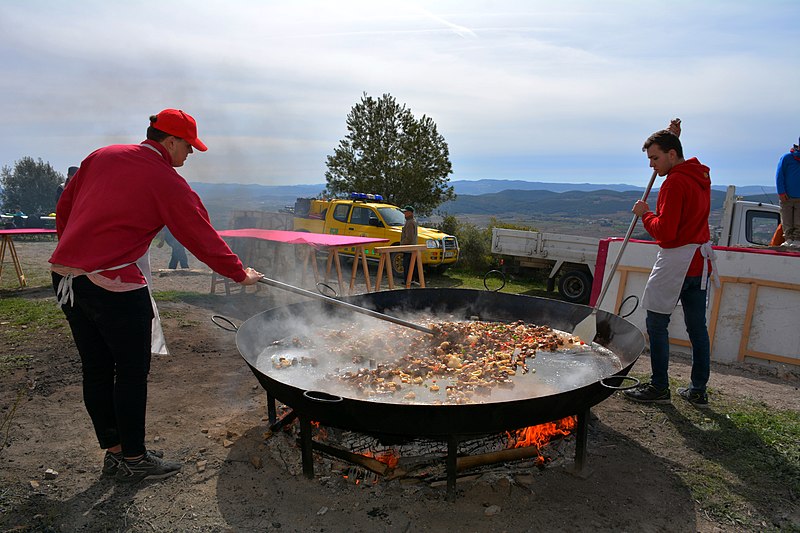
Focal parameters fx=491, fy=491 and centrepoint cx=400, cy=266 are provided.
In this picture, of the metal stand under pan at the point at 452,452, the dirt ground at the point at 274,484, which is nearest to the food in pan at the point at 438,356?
the metal stand under pan at the point at 452,452

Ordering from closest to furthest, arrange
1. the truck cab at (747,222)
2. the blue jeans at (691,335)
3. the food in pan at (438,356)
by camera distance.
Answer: the food in pan at (438,356), the blue jeans at (691,335), the truck cab at (747,222)

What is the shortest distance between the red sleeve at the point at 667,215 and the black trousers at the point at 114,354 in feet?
11.4

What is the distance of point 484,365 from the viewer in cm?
346

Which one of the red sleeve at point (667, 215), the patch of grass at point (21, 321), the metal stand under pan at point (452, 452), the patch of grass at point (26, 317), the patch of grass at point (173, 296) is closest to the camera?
the metal stand under pan at point (452, 452)

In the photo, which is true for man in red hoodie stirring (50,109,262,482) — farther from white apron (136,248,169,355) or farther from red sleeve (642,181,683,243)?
red sleeve (642,181,683,243)

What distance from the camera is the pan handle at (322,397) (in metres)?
2.39

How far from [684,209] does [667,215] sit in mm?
151

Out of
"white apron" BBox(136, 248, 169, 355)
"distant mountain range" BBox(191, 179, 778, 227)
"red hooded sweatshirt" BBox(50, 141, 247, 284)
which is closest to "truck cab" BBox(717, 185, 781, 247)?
"distant mountain range" BBox(191, 179, 778, 227)

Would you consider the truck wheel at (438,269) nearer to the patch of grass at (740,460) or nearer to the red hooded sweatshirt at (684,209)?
the patch of grass at (740,460)

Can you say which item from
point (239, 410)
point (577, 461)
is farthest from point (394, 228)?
point (577, 461)

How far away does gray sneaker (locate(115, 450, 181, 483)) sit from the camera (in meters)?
2.85

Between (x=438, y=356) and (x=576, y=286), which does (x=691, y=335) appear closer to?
(x=438, y=356)

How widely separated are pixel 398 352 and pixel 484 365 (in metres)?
0.71

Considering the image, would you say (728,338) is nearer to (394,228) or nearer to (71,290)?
(71,290)
